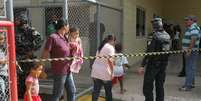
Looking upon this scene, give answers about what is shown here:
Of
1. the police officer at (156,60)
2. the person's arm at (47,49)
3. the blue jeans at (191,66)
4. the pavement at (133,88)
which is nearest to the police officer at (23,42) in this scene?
the pavement at (133,88)

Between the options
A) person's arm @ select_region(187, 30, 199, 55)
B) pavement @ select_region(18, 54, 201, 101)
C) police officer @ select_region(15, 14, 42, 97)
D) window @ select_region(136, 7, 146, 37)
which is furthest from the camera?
window @ select_region(136, 7, 146, 37)

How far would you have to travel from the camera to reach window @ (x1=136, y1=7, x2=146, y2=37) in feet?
46.2

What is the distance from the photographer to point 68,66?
20.6 ft

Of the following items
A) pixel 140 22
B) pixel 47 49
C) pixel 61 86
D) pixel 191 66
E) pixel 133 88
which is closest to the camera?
pixel 47 49

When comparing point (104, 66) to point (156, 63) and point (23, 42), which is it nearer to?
point (156, 63)

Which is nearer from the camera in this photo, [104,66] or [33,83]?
[33,83]

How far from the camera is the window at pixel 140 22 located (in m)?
14.1

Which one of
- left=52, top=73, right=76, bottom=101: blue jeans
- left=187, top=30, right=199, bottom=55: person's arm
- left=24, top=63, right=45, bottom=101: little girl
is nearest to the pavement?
left=187, top=30, right=199, bottom=55: person's arm

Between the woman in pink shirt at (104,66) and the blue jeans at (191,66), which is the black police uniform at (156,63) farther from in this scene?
the blue jeans at (191,66)

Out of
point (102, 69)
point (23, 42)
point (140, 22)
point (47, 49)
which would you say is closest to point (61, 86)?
point (47, 49)

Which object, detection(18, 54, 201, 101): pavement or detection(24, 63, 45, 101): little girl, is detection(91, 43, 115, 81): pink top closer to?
detection(18, 54, 201, 101): pavement

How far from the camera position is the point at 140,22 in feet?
47.5

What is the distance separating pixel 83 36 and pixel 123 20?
2413 mm

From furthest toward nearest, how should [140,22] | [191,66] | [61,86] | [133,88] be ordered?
[140,22] < [133,88] < [191,66] < [61,86]
